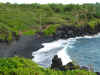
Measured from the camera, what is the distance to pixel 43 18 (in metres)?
125

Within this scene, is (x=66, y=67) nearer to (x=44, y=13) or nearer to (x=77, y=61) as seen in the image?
(x=77, y=61)

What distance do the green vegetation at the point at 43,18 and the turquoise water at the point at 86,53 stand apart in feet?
65.0

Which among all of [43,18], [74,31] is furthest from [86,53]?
[43,18]

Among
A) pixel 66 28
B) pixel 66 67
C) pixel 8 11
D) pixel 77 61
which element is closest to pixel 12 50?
pixel 77 61

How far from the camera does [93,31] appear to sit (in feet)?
367

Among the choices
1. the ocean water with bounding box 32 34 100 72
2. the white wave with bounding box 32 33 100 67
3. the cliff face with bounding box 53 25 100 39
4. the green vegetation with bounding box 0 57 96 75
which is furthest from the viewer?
the cliff face with bounding box 53 25 100 39

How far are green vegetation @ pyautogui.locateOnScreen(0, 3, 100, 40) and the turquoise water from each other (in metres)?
19.8

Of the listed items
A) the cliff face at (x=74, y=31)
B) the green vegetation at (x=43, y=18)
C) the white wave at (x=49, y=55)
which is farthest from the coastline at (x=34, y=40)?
the green vegetation at (x=43, y=18)

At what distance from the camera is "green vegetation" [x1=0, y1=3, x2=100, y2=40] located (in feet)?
341

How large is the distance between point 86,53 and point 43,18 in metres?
58.7

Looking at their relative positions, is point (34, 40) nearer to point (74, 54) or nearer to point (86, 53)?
point (74, 54)

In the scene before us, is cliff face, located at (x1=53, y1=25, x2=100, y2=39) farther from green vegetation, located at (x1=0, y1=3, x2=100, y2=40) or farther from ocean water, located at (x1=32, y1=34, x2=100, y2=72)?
ocean water, located at (x1=32, y1=34, x2=100, y2=72)

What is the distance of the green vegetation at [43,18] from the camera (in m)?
104

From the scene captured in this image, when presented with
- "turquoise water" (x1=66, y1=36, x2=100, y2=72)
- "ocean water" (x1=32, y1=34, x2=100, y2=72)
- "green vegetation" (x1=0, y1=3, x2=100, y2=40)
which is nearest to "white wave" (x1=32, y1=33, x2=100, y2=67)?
"ocean water" (x1=32, y1=34, x2=100, y2=72)
